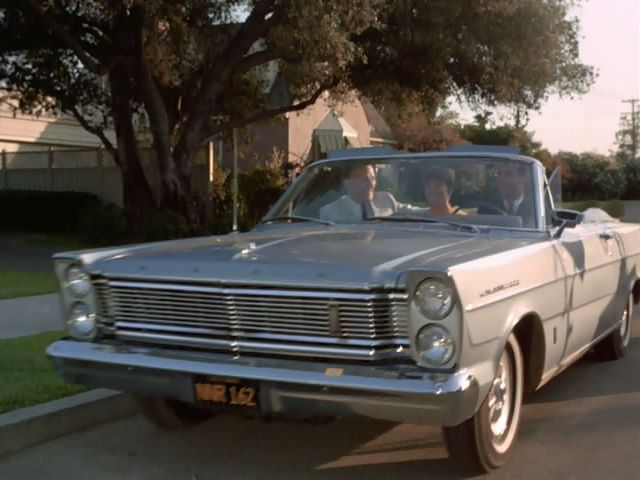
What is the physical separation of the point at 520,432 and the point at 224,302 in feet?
7.38

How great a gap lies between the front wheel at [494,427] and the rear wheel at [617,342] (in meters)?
2.86

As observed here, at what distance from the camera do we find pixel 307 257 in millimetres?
4414

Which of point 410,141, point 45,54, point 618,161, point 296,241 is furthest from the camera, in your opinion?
point 618,161

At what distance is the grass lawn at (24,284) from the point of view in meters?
10.6

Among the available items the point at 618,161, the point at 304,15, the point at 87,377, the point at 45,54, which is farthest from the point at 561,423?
the point at 618,161

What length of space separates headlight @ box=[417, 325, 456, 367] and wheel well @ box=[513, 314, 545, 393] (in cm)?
102

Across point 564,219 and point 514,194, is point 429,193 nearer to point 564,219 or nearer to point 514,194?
point 514,194

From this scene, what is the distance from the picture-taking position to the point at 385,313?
4.09 meters

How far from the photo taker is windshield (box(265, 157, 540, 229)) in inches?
224

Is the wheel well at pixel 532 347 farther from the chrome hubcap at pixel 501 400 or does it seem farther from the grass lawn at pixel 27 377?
the grass lawn at pixel 27 377

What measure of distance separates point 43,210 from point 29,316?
46.9 feet

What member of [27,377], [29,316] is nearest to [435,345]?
[27,377]

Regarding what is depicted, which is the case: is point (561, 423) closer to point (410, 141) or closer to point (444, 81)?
point (444, 81)

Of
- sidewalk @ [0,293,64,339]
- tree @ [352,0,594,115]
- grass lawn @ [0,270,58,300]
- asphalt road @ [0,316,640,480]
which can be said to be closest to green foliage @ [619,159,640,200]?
tree @ [352,0,594,115]
